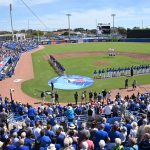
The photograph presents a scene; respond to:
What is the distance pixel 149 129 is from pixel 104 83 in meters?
23.1

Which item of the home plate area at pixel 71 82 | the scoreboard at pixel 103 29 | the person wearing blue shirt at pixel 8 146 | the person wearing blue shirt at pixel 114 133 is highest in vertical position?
the scoreboard at pixel 103 29

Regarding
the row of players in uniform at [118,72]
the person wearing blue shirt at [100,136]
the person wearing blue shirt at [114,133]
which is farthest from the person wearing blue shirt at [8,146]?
the row of players in uniform at [118,72]

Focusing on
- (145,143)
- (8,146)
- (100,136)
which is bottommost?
(8,146)

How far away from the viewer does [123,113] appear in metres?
16.2

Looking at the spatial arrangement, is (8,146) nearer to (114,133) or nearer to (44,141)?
(44,141)

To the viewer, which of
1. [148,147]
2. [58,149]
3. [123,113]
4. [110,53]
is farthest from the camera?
[110,53]

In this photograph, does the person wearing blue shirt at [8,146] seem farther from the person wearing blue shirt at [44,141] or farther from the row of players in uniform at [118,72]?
the row of players in uniform at [118,72]

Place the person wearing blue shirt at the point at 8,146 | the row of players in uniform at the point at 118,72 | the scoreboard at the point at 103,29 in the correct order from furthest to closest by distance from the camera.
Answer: the scoreboard at the point at 103,29 < the row of players in uniform at the point at 118,72 < the person wearing blue shirt at the point at 8,146

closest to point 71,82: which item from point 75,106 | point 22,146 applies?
point 75,106

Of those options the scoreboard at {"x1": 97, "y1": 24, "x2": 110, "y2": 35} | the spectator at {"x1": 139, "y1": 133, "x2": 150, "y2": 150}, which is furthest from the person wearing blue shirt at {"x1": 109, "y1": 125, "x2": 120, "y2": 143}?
the scoreboard at {"x1": 97, "y1": 24, "x2": 110, "y2": 35}

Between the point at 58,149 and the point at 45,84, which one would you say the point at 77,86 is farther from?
the point at 58,149

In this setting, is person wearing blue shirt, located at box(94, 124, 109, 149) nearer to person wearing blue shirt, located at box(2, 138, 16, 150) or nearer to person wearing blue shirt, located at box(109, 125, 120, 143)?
person wearing blue shirt, located at box(109, 125, 120, 143)

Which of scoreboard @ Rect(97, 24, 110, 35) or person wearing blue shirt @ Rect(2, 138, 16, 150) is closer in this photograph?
person wearing blue shirt @ Rect(2, 138, 16, 150)

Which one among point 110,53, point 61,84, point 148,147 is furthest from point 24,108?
point 110,53
